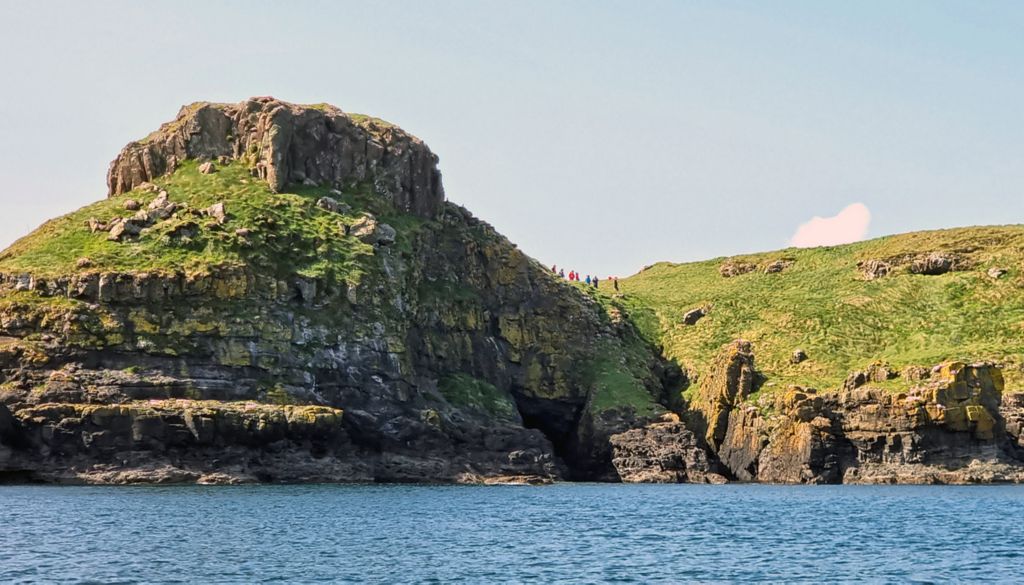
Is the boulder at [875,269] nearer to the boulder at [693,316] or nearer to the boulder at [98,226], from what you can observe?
the boulder at [693,316]

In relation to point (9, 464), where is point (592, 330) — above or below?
above

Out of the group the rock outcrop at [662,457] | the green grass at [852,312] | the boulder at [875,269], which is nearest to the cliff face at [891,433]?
the rock outcrop at [662,457]

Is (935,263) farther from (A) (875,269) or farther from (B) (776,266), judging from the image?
(B) (776,266)

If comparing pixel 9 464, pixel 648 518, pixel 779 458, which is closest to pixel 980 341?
pixel 779 458

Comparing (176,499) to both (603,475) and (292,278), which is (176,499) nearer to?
(292,278)

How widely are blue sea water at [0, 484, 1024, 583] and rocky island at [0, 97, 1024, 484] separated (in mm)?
11561

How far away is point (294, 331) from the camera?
388ft

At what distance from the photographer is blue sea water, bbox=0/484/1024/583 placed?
5191 cm

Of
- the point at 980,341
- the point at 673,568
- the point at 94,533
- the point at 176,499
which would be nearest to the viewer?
the point at 673,568

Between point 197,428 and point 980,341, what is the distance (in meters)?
82.5

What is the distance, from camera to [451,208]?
149 meters

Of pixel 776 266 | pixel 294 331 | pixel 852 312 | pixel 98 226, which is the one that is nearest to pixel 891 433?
pixel 852 312

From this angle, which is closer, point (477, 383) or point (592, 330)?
point (477, 383)

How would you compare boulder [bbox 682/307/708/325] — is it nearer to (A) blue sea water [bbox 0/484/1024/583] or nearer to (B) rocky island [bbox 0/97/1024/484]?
(B) rocky island [bbox 0/97/1024/484]
